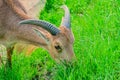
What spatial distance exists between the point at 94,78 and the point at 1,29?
164cm

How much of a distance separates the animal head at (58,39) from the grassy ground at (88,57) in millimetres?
158

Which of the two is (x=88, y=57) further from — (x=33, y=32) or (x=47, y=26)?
(x=33, y=32)

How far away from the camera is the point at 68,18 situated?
622 centimetres

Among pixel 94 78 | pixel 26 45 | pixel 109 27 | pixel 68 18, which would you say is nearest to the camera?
pixel 94 78

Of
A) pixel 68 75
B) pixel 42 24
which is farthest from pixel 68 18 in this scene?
pixel 68 75

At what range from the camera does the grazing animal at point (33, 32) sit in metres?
5.87

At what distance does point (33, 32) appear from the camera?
20.7 ft

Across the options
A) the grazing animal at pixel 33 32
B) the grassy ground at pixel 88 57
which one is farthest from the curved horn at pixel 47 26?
the grassy ground at pixel 88 57

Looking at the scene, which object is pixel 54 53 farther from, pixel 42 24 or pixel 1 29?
pixel 1 29

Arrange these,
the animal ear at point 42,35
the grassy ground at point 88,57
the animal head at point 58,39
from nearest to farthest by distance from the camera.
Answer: the animal head at point 58,39
the grassy ground at point 88,57
the animal ear at point 42,35

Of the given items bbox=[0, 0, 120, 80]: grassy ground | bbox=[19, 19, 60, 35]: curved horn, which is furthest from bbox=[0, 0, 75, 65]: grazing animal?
bbox=[0, 0, 120, 80]: grassy ground

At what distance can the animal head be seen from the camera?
229 inches

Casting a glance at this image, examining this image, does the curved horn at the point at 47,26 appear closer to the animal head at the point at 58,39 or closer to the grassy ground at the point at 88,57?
the animal head at the point at 58,39

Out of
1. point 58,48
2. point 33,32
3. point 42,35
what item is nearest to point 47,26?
point 42,35
